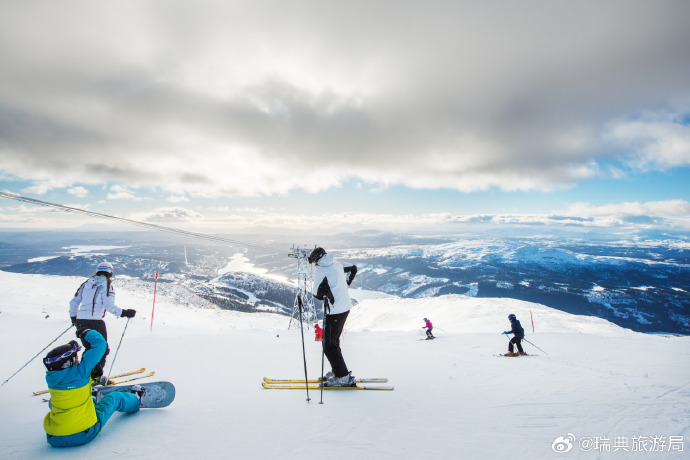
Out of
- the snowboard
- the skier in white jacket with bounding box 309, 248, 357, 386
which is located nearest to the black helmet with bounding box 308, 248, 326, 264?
the skier in white jacket with bounding box 309, 248, 357, 386

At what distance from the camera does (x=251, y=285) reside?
519ft

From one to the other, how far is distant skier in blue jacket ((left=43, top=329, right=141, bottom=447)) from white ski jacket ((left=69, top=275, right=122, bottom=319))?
11.0 feet

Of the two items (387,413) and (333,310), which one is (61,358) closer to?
(333,310)

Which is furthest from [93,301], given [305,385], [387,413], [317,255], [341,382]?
[387,413]

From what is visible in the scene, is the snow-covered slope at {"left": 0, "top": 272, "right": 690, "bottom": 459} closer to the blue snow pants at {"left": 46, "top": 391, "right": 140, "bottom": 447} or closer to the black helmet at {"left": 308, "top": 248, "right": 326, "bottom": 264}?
the blue snow pants at {"left": 46, "top": 391, "right": 140, "bottom": 447}

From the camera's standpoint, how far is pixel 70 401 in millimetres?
3398

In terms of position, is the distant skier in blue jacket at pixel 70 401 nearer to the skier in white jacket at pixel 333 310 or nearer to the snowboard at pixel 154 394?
the snowboard at pixel 154 394

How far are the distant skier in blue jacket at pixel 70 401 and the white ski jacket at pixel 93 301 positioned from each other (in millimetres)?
3340

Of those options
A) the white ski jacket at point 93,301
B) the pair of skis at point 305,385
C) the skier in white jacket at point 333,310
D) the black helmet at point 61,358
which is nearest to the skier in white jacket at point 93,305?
the white ski jacket at point 93,301

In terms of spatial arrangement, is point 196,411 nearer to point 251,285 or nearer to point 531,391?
point 531,391

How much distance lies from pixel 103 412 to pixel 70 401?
47 centimetres

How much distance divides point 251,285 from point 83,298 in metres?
161

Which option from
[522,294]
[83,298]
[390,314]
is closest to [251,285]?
[390,314]

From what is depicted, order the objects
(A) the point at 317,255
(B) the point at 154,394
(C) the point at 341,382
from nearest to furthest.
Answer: (B) the point at 154,394 → (C) the point at 341,382 → (A) the point at 317,255
